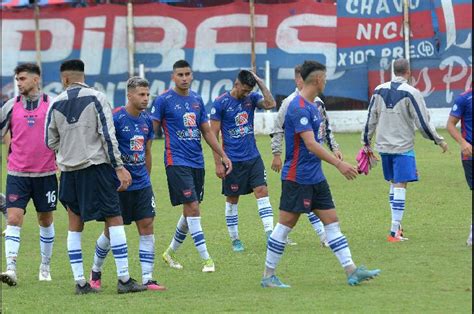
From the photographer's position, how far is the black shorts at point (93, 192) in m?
10.5

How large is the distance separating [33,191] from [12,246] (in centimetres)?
63

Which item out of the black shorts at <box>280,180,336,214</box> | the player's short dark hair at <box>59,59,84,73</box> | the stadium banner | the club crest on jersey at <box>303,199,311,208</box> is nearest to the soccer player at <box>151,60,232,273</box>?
the player's short dark hair at <box>59,59,84,73</box>

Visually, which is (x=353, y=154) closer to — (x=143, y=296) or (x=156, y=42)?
(x=156, y=42)

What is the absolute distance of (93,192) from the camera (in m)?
10.5

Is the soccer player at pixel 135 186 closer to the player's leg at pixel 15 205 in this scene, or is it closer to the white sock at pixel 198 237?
the white sock at pixel 198 237

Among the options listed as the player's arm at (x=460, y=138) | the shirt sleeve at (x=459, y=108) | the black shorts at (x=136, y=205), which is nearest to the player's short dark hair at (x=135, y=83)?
the black shorts at (x=136, y=205)

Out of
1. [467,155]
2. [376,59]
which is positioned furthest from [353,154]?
[467,155]

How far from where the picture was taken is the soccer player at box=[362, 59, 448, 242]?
13.8 meters

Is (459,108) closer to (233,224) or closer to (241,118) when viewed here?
(241,118)

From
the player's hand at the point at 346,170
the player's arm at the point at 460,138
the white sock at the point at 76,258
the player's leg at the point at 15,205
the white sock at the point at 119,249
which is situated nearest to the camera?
the player's hand at the point at 346,170

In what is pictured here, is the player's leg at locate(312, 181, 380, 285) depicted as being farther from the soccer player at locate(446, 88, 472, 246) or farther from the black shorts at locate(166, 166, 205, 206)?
the soccer player at locate(446, 88, 472, 246)

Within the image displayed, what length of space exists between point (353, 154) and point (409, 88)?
12689 mm

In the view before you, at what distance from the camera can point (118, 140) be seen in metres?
11.0

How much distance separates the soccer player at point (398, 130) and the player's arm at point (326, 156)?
3.74 m
